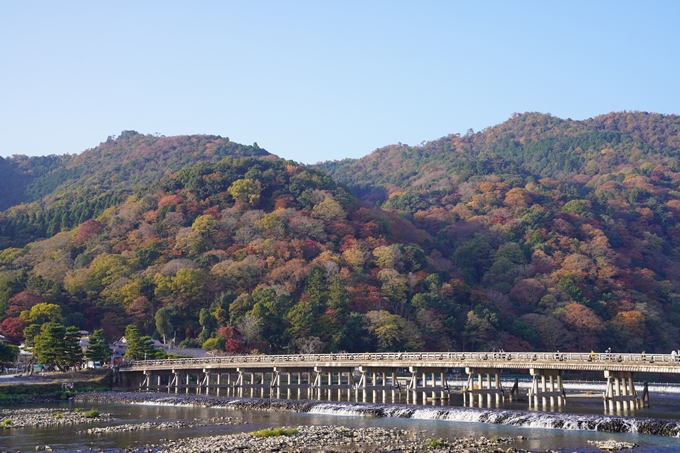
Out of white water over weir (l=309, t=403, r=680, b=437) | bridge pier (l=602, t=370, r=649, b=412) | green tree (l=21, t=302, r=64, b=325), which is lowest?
white water over weir (l=309, t=403, r=680, b=437)

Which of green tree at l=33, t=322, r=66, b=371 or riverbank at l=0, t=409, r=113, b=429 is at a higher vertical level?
green tree at l=33, t=322, r=66, b=371

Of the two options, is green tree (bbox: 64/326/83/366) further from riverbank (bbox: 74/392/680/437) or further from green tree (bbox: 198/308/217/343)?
green tree (bbox: 198/308/217/343)

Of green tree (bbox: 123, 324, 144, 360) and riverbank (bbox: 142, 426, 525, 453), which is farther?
green tree (bbox: 123, 324, 144, 360)

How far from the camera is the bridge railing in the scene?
41406 mm

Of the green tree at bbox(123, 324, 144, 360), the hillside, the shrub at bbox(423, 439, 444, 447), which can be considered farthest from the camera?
the hillside

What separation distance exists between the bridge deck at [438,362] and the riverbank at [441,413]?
4311 millimetres

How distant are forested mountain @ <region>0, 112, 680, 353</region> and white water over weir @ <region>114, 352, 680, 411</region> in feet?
25.1

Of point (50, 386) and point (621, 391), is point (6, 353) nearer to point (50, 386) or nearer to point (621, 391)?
point (50, 386)

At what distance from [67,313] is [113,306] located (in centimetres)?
517

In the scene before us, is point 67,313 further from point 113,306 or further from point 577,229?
point 577,229

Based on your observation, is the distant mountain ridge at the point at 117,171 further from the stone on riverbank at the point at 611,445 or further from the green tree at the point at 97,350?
the stone on riverbank at the point at 611,445

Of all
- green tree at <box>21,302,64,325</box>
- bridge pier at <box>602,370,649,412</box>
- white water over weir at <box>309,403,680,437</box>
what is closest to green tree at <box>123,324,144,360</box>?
green tree at <box>21,302,64,325</box>

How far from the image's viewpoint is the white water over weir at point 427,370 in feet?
137

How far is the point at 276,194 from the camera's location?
115 meters
